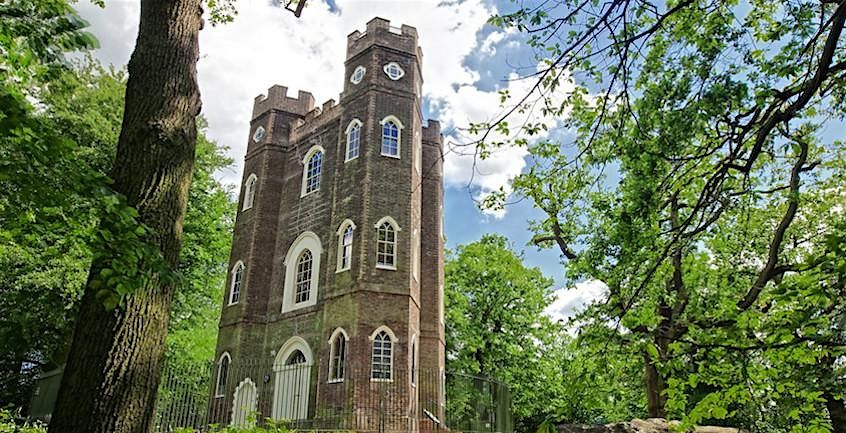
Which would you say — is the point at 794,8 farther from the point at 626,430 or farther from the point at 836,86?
the point at 626,430

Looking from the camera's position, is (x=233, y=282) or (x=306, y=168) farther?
(x=306, y=168)

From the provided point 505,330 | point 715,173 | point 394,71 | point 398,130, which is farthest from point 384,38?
point 715,173

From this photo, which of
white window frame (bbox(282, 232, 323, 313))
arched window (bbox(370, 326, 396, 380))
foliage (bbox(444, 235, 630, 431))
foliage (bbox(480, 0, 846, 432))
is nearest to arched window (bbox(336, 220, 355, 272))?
white window frame (bbox(282, 232, 323, 313))

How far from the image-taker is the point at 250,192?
23641 millimetres

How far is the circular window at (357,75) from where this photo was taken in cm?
2138

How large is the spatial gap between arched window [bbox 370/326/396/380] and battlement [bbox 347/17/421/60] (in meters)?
11.0

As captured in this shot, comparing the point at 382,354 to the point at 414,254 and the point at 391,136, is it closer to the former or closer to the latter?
the point at 414,254

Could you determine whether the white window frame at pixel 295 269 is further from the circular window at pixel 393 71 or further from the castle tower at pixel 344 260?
the circular window at pixel 393 71

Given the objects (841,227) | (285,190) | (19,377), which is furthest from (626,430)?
(19,377)

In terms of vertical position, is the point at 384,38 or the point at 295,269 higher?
the point at 384,38

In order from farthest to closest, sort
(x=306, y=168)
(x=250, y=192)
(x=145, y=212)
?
(x=250, y=192) → (x=306, y=168) → (x=145, y=212)

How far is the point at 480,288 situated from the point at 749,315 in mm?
23596

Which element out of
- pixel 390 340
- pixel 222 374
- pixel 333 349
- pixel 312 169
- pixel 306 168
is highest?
pixel 306 168

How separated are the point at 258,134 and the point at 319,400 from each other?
12.6 meters
